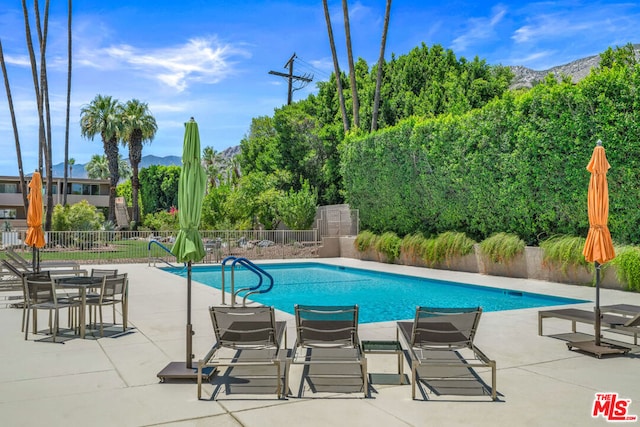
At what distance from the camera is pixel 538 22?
64.1m

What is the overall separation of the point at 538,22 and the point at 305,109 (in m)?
42.4

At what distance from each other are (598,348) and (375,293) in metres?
8.72

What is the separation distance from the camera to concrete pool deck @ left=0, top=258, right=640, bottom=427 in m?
4.49

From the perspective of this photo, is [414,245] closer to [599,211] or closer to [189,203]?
[599,211]

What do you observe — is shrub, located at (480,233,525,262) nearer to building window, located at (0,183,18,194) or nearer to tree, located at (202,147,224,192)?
building window, located at (0,183,18,194)

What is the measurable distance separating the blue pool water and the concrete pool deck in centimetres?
401

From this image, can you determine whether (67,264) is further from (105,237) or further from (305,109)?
(305,109)

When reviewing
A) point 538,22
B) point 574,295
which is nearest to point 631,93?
point 574,295

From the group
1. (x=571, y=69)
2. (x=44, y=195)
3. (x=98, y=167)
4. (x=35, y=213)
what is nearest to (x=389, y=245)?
(x=35, y=213)

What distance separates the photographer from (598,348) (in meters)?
6.68

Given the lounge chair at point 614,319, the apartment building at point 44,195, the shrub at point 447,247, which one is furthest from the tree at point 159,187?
the lounge chair at point 614,319

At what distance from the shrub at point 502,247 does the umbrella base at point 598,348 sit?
10.0m

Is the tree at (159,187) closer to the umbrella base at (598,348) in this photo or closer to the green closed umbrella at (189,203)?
the green closed umbrella at (189,203)

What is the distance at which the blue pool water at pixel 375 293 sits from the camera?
12539 millimetres
